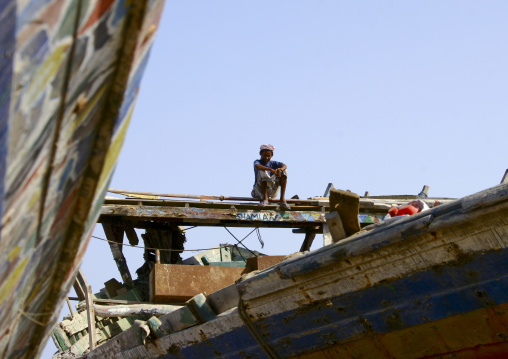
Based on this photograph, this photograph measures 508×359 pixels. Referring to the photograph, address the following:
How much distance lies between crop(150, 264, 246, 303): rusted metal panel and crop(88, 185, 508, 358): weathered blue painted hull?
2.82 meters

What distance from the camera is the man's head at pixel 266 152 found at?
12.1 metres

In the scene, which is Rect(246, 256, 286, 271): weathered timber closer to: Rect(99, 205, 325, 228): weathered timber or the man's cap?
Rect(99, 205, 325, 228): weathered timber

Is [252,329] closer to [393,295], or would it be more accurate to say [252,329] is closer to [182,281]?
[393,295]

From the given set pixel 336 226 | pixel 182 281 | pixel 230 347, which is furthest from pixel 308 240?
pixel 336 226

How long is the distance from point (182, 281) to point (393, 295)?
178 inches

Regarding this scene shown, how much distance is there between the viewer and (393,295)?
5805 mm

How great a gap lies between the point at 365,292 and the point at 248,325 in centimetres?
120

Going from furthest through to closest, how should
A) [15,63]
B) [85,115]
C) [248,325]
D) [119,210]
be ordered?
[119,210]
[248,325]
[85,115]
[15,63]

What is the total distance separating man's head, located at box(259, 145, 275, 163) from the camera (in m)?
12.1

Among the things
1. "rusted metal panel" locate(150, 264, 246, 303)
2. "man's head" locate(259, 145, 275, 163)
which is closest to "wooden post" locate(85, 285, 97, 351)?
"rusted metal panel" locate(150, 264, 246, 303)

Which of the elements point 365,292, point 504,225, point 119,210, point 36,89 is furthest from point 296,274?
point 119,210

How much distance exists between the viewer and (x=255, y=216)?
1191 centimetres

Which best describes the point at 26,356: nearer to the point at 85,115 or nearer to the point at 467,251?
the point at 85,115

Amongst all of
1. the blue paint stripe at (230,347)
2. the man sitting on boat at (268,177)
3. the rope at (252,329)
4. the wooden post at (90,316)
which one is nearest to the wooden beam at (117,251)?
the man sitting on boat at (268,177)
